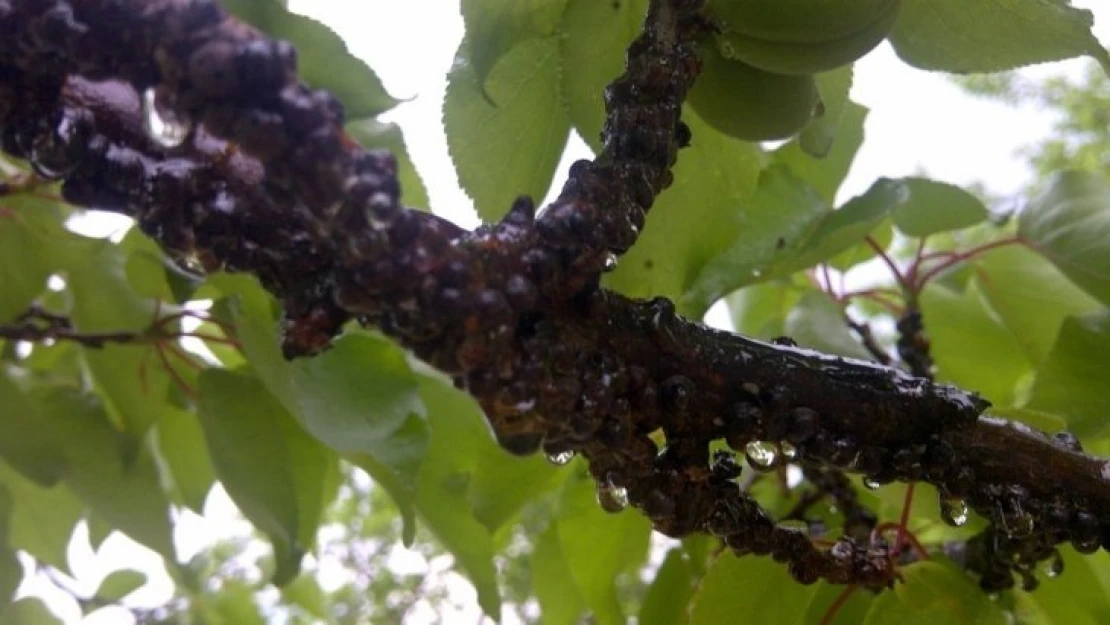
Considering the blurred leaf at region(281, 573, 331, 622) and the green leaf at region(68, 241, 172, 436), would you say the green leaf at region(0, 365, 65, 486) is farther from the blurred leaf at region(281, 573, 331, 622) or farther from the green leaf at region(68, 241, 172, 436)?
the blurred leaf at region(281, 573, 331, 622)

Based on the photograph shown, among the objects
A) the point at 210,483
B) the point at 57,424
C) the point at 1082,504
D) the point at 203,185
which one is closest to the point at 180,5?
the point at 203,185

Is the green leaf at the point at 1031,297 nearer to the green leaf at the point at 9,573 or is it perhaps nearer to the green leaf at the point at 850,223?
the green leaf at the point at 850,223

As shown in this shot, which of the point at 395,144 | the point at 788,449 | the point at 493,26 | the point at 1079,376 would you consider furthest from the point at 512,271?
the point at 1079,376

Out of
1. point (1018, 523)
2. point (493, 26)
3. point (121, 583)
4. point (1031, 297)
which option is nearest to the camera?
point (1018, 523)

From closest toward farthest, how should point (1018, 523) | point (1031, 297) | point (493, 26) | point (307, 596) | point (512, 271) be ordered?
point (512, 271) → point (1018, 523) → point (493, 26) → point (1031, 297) → point (307, 596)

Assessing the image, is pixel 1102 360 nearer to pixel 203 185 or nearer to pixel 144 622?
pixel 203 185

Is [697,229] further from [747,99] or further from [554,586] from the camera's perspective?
[554,586]
